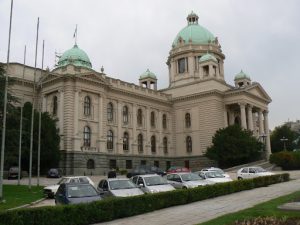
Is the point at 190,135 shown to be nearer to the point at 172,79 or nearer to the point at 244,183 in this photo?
the point at 172,79

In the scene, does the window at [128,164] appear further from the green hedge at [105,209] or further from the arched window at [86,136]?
the green hedge at [105,209]

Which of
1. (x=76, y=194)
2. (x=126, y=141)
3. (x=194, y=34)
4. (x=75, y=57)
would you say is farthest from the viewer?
(x=194, y=34)

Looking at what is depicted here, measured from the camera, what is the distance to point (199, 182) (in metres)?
29.0

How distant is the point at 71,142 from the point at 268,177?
110 feet

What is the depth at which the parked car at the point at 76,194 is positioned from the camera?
766 inches

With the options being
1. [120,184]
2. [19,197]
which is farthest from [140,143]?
[120,184]

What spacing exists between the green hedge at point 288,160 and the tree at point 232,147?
504 centimetres

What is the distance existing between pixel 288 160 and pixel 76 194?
4796cm

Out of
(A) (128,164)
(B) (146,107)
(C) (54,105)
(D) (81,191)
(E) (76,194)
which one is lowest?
(E) (76,194)

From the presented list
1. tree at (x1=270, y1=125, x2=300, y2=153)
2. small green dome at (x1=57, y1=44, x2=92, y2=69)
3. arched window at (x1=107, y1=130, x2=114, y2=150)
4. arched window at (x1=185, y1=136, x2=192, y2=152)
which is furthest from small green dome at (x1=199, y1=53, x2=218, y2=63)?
tree at (x1=270, y1=125, x2=300, y2=153)

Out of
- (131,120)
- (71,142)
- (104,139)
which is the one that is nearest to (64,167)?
(71,142)

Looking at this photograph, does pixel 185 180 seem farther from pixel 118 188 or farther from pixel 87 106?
pixel 87 106

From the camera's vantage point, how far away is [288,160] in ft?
201

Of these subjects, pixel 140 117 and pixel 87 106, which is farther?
pixel 140 117
